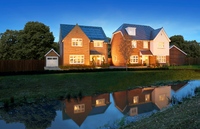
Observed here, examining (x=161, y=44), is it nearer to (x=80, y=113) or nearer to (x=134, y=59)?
(x=134, y=59)

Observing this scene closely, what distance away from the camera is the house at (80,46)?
3134 centimetres

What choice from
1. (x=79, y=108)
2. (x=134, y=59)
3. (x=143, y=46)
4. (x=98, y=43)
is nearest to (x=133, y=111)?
(x=79, y=108)

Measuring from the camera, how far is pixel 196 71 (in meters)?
27.6

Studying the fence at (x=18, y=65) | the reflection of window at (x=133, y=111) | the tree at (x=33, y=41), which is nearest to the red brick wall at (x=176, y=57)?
the tree at (x=33, y=41)

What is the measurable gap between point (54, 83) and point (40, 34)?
1009 inches

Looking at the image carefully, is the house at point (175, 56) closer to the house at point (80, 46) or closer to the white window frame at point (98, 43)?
the house at point (80, 46)

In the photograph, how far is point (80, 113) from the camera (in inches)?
375

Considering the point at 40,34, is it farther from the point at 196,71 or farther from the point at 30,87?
the point at 196,71

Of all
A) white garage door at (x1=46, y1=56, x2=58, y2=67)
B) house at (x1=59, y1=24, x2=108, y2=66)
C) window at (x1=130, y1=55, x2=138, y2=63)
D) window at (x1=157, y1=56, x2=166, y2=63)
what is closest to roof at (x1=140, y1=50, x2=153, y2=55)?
window at (x1=130, y1=55, x2=138, y2=63)

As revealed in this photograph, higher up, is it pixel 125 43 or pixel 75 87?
pixel 125 43

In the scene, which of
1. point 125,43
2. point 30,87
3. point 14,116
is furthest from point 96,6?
point 14,116

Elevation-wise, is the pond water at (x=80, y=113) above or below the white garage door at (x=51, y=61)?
below

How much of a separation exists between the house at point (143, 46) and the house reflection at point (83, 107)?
24673mm

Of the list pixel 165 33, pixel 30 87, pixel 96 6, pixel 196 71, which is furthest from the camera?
pixel 165 33
